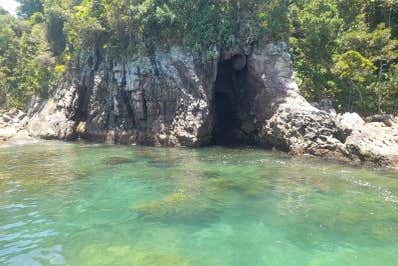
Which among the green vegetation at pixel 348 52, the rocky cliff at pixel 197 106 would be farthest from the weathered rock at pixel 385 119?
→ the green vegetation at pixel 348 52

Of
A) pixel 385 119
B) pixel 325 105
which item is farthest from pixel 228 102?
pixel 385 119

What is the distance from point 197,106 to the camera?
23.7 meters

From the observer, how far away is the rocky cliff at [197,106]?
2039 centimetres

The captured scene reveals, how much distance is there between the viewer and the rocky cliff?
20391 millimetres

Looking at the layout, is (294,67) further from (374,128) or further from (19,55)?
(19,55)

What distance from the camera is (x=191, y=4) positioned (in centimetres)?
2517

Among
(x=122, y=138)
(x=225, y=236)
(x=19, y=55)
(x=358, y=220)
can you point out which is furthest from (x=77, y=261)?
(x=19, y=55)

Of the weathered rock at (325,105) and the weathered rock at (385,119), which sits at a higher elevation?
the weathered rock at (325,105)

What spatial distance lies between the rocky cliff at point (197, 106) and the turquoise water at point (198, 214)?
328cm

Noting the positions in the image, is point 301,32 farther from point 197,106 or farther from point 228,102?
point 197,106

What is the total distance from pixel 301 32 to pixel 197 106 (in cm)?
862

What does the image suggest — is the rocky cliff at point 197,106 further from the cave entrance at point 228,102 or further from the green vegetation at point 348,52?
the green vegetation at point 348,52

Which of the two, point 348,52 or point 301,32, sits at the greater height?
point 301,32

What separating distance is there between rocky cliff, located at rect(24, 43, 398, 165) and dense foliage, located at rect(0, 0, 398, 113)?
1.10 m
